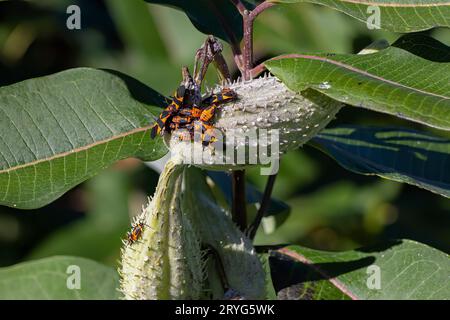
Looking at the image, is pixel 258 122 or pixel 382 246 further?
pixel 382 246

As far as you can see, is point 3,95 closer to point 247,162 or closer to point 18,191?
point 18,191

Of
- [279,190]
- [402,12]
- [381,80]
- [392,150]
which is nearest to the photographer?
[381,80]

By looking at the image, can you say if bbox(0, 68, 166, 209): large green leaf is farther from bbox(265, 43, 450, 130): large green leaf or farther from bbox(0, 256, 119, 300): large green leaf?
bbox(0, 256, 119, 300): large green leaf

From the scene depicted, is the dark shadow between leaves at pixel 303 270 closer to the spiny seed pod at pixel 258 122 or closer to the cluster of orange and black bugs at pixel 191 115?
the spiny seed pod at pixel 258 122

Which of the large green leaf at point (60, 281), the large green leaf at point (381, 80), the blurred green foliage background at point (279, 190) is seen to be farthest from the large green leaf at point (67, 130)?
the blurred green foliage background at point (279, 190)

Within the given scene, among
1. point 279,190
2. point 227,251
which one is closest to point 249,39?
point 227,251

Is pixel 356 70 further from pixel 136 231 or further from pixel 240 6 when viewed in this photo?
pixel 136 231
